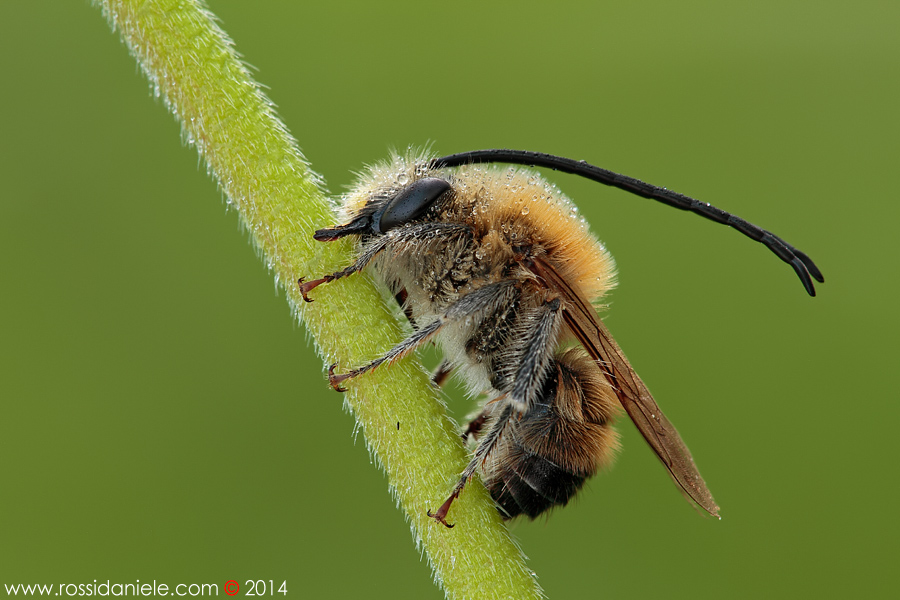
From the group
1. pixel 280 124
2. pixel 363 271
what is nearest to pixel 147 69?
pixel 280 124

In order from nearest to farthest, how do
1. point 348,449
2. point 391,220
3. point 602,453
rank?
point 391,220 < point 602,453 < point 348,449

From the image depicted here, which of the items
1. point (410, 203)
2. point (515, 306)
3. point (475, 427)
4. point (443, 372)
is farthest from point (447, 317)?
point (475, 427)

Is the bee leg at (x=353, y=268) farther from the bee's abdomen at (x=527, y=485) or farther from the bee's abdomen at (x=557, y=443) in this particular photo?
the bee's abdomen at (x=527, y=485)

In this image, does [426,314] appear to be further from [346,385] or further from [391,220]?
[346,385]

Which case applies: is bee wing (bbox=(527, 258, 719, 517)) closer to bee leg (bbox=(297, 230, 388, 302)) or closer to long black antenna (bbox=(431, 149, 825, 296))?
long black antenna (bbox=(431, 149, 825, 296))

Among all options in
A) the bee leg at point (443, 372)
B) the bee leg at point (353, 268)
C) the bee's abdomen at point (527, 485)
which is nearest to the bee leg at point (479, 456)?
the bee's abdomen at point (527, 485)

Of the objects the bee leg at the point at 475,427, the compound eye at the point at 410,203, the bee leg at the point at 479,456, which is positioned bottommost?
the bee leg at the point at 479,456

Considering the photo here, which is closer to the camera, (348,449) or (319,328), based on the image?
(319,328)

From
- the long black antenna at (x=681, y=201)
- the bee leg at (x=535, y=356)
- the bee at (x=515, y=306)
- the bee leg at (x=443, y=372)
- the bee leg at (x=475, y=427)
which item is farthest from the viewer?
the bee leg at (x=475, y=427)

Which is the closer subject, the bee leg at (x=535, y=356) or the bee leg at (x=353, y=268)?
the bee leg at (x=353, y=268)
